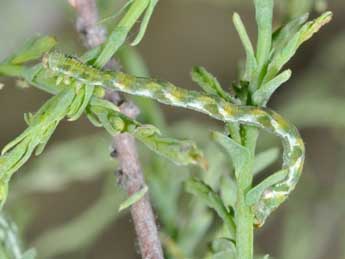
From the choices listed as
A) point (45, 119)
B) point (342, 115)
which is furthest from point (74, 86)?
point (342, 115)

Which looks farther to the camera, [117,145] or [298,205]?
[298,205]

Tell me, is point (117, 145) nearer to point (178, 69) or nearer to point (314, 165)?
point (314, 165)

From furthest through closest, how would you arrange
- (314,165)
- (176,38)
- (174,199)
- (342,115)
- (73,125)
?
(176,38) < (73,125) < (314,165) < (342,115) < (174,199)

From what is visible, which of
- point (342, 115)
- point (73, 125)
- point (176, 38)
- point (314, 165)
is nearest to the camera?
point (342, 115)

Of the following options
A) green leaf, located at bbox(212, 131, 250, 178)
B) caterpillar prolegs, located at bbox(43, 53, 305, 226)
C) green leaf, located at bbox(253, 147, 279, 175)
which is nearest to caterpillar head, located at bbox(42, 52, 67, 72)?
caterpillar prolegs, located at bbox(43, 53, 305, 226)

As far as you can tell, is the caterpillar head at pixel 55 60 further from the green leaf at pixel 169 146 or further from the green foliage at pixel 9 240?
the green foliage at pixel 9 240

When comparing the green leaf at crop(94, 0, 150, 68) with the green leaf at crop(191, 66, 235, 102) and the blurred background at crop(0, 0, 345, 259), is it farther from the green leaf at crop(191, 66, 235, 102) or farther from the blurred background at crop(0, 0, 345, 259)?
the blurred background at crop(0, 0, 345, 259)

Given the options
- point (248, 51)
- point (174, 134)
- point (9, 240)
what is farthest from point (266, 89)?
point (174, 134)
